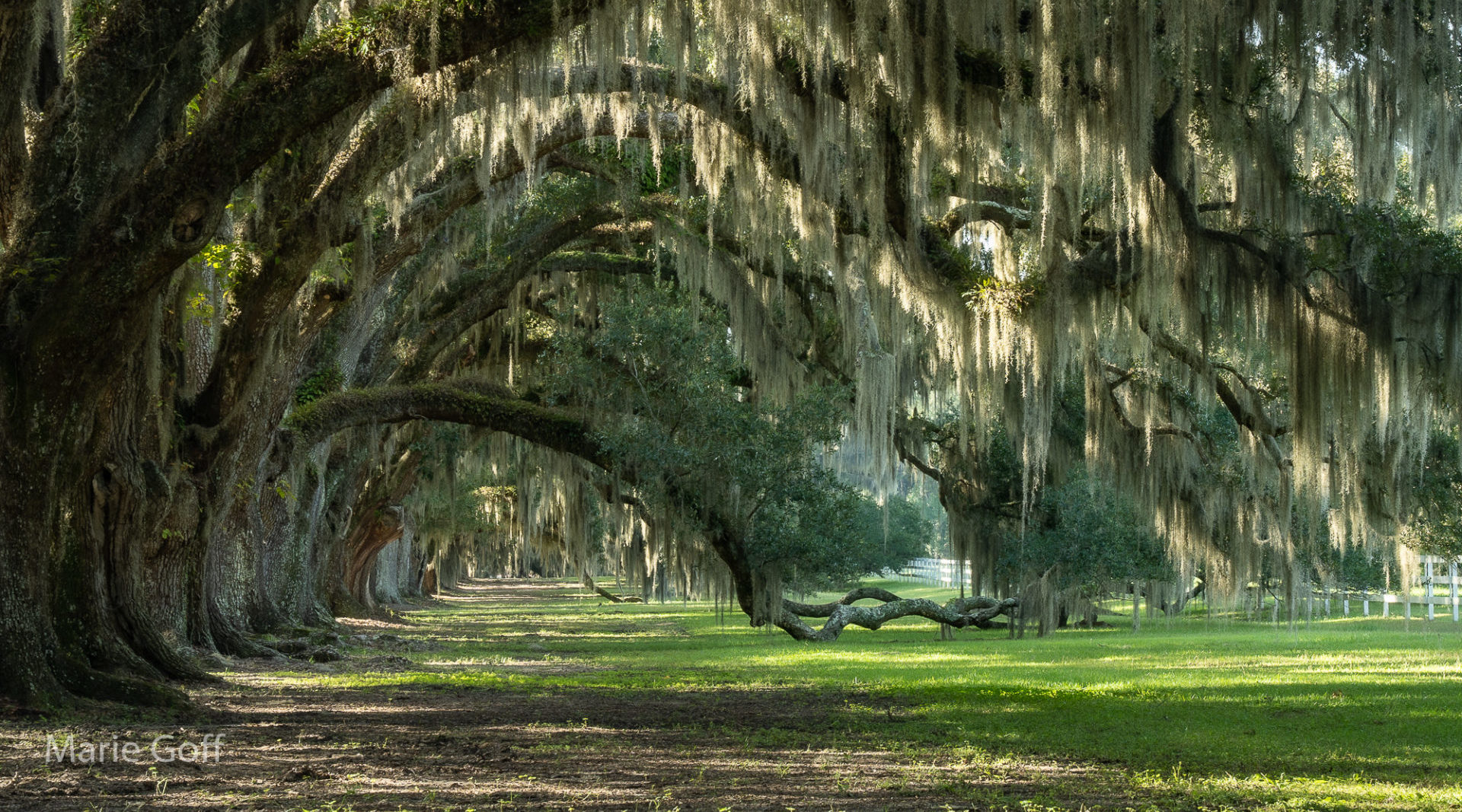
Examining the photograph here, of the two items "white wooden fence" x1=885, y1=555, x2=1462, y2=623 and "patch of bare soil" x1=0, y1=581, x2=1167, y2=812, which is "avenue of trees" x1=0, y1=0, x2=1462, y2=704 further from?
"white wooden fence" x1=885, y1=555, x2=1462, y2=623

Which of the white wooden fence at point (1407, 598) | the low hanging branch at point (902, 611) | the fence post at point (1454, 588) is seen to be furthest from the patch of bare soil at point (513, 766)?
the fence post at point (1454, 588)

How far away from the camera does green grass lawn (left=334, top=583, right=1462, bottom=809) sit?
629 cm

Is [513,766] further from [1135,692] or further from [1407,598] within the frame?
[1407,598]

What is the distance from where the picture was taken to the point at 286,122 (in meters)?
7.25

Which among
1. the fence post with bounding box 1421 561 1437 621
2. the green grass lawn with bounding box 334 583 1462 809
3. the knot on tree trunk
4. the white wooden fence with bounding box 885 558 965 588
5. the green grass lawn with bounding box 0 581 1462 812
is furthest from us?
the white wooden fence with bounding box 885 558 965 588

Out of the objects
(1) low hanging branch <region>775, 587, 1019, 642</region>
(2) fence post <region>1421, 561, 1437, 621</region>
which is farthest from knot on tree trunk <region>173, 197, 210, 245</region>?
(2) fence post <region>1421, 561, 1437, 621</region>

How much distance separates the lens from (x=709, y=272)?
14727 millimetres

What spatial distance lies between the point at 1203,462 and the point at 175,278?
13.3 meters

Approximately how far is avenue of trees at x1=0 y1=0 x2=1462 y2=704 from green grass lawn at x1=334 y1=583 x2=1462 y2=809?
1.59m

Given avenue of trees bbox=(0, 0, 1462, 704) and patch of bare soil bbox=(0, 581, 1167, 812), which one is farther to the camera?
avenue of trees bbox=(0, 0, 1462, 704)

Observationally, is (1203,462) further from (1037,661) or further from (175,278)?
(175,278)

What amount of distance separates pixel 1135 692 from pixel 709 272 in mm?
6948

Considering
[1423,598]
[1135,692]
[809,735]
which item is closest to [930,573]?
[1423,598]

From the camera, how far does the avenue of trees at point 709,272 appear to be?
740 cm
